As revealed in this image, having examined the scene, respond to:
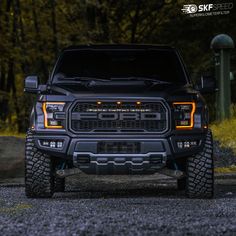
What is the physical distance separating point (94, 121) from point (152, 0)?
22.3m

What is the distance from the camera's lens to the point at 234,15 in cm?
2805

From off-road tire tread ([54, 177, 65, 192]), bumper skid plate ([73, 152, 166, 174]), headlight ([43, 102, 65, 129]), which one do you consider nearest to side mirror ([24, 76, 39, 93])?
headlight ([43, 102, 65, 129])

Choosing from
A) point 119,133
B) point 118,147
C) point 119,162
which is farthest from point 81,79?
point 119,162

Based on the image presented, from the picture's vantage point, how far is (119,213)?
7441 mm

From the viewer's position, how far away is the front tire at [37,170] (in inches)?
365

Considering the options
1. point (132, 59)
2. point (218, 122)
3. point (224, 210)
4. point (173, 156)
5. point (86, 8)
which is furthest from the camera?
point (86, 8)

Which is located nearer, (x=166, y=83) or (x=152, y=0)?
(x=166, y=83)

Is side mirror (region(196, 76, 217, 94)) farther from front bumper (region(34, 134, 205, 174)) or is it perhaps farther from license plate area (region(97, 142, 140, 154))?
license plate area (region(97, 142, 140, 154))

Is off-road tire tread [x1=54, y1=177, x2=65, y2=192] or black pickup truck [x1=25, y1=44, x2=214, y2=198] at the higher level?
black pickup truck [x1=25, y1=44, x2=214, y2=198]

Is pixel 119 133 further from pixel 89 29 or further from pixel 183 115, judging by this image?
pixel 89 29

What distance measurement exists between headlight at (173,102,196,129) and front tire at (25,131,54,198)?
5.23ft

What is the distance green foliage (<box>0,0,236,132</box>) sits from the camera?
1099 inches

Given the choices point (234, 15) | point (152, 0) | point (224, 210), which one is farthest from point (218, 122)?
point (224, 210)

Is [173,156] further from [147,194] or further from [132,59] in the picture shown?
[132,59]
